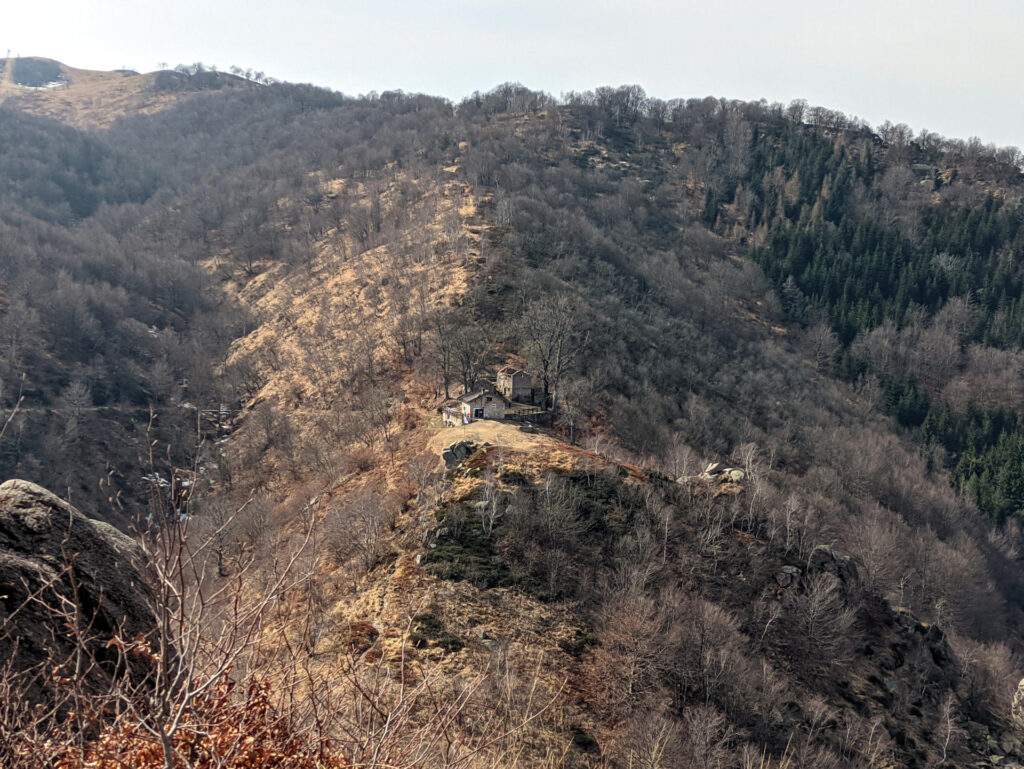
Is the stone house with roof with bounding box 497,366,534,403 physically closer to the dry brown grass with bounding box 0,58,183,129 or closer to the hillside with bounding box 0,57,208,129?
the hillside with bounding box 0,57,208,129

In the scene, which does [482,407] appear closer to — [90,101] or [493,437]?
[493,437]

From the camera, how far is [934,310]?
101750 mm

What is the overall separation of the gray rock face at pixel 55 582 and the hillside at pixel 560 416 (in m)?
0.86

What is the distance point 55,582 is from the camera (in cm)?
664

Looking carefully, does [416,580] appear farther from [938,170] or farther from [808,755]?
[938,170]

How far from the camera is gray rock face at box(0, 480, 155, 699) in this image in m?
6.16

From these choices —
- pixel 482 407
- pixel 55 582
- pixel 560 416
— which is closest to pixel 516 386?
pixel 560 416

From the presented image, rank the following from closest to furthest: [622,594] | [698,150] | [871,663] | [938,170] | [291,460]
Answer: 1. [622,594]
2. [871,663]
3. [291,460]
4. [938,170]
5. [698,150]

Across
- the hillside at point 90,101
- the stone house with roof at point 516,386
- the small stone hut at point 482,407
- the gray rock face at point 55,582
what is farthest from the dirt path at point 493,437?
the hillside at point 90,101

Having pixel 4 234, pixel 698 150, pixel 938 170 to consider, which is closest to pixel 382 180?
pixel 4 234

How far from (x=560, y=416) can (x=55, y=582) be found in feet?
128

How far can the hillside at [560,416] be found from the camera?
796 inches

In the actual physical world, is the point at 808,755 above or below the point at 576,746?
below

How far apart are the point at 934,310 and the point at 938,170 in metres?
46.2
